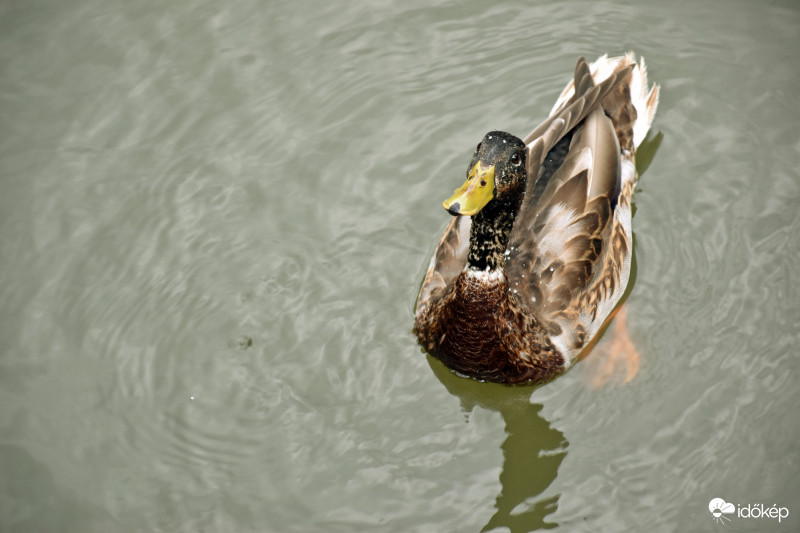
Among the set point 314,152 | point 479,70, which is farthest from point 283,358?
point 479,70

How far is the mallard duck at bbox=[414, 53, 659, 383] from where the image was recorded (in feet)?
17.5

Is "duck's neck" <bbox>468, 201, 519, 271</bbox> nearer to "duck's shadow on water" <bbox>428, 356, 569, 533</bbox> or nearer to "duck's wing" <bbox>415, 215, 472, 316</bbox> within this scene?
"duck's wing" <bbox>415, 215, 472, 316</bbox>

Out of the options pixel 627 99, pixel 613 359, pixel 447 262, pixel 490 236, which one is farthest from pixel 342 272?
pixel 627 99

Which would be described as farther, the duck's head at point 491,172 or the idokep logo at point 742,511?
the idokep logo at point 742,511

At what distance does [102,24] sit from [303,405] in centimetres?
424

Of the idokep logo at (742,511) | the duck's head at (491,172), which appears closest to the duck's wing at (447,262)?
the duck's head at (491,172)

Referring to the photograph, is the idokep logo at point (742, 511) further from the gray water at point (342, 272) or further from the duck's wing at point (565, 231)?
the duck's wing at point (565, 231)

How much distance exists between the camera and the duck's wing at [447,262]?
586cm

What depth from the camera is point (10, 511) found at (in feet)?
17.7

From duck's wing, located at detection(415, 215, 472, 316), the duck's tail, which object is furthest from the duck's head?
the duck's tail

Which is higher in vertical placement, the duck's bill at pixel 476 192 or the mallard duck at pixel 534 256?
the duck's bill at pixel 476 192

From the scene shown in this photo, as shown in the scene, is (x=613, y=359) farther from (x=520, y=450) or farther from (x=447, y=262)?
(x=447, y=262)

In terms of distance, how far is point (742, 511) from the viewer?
5.10 metres

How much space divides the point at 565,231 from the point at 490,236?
658 mm
